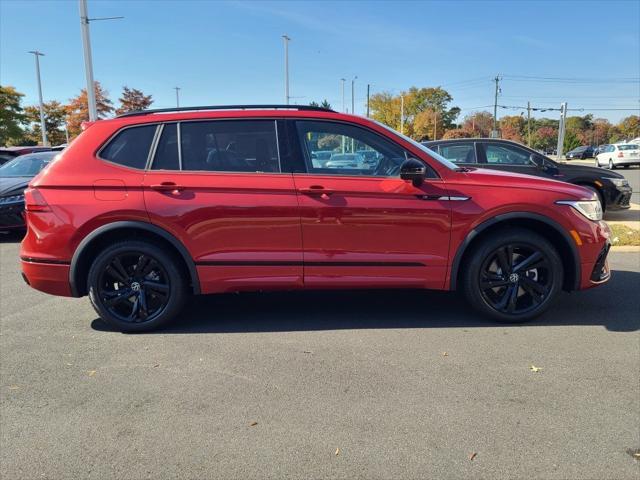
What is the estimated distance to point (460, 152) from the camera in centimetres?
916

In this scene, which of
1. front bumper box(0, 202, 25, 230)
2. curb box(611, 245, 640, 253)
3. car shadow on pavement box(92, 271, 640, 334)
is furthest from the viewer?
front bumper box(0, 202, 25, 230)

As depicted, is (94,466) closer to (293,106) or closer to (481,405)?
(481,405)

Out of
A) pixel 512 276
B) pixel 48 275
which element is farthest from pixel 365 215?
pixel 48 275

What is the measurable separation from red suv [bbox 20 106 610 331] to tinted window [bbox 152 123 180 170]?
14 millimetres

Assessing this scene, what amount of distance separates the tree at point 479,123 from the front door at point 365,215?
308 ft

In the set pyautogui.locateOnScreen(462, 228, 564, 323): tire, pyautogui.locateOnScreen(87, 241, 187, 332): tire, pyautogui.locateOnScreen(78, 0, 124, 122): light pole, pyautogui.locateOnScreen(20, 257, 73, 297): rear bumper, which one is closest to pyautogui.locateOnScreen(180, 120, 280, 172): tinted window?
pyautogui.locateOnScreen(87, 241, 187, 332): tire

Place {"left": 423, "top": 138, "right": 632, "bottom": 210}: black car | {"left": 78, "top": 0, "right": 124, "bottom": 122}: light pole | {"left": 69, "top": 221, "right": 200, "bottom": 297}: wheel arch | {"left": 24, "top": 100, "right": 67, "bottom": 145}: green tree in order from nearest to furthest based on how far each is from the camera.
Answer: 1. {"left": 69, "top": 221, "right": 200, "bottom": 297}: wheel arch
2. {"left": 423, "top": 138, "right": 632, "bottom": 210}: black car
3. {"left": 78, "top": 0, "right": 124, "bottom": 122}: light pole
4. {"left": 24, "top": 100, "right": 67, "bottom": 145}: green tree

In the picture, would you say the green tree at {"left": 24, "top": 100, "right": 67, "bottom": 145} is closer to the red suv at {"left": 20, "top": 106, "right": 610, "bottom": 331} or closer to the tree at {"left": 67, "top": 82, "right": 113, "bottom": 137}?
the tree at {"left": 67, "top": 82, "right": 113, "bottom": 137}

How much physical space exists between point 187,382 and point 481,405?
1.93m

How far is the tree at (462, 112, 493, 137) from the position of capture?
9300cm

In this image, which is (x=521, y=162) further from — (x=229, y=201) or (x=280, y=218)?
(x=229, y=201)

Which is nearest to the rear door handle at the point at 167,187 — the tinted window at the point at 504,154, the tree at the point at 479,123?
the tinted window at the point at 504,154

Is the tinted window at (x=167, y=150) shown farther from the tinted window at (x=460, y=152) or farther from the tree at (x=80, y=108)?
the tree at (x=80, y=108)

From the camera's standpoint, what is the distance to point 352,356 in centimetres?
365
